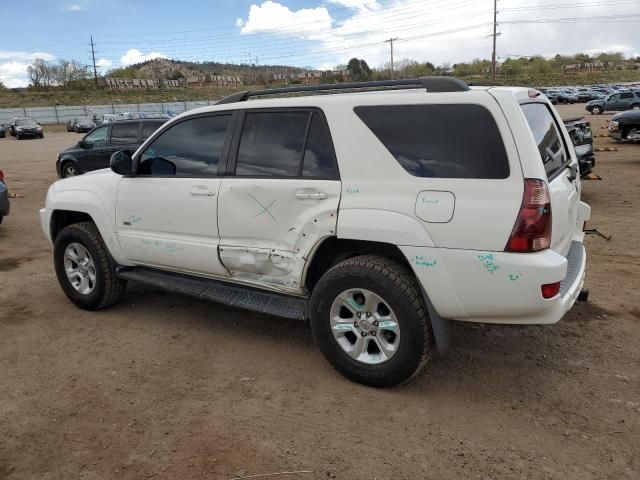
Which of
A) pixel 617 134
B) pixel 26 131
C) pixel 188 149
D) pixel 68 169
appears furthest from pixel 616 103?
pixel 188 149

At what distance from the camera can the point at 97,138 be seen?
45.4 ft

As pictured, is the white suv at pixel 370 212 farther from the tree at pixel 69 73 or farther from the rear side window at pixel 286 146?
the tree at pixel 69 73

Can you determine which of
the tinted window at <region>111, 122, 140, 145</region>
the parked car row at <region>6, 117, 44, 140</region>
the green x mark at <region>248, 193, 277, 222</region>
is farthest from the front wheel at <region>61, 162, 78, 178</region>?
the parked car row at <region>6, 117, 44, 140</region>

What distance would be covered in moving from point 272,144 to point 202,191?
0.65 metres

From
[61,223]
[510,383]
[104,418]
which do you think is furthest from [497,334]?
[61,223]

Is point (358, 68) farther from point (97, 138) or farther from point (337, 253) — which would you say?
point (337, 253)

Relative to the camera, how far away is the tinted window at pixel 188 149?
13.5 feet

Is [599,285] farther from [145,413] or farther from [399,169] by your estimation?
[145,413]

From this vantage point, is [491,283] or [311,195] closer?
[491,283]

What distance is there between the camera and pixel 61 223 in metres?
5.35

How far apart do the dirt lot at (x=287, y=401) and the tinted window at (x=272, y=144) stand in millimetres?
1376

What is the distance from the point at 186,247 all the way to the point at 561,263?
266 centimetres

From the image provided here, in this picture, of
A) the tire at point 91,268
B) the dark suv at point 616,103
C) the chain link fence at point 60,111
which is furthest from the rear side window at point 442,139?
the chain link fence at point 60,111

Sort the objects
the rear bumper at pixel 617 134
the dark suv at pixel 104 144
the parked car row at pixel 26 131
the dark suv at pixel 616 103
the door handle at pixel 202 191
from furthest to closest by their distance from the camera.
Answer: the parked car row at pixel 26 131 < the dark suv at pixel 616 103 < the rear bumper at pixel 617 134 < the dark suv at pixel 104 144 < the door handle at pixel 202 191
